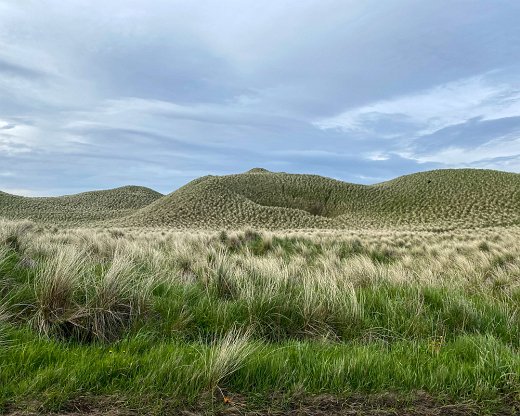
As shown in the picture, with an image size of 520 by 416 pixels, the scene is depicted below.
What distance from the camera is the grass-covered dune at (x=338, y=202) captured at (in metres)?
60.7

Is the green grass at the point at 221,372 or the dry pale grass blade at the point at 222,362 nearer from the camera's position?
the green grass at the point at 221,372

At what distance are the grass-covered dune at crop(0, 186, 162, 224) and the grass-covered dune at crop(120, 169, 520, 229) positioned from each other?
14562mm

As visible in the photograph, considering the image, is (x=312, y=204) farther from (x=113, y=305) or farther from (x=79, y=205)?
(x=113, y=305)

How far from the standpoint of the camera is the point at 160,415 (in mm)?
2969

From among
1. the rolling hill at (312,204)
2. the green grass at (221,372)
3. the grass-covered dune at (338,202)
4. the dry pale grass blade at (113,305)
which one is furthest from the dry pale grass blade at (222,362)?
the rolling hill at (312,204)

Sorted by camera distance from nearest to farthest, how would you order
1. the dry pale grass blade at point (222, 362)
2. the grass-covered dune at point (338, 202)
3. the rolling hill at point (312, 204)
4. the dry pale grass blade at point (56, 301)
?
the dry pale grass blade at point (222, 362) → the dry pale grass blade at point (56, 301) → the grass-covered dune at point (338, 202) → the rolling hill at point (312, 204)

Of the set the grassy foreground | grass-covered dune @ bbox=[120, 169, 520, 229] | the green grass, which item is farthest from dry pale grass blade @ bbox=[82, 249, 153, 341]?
grass-covered dune @ bbox=[120, 169, 520, 229]

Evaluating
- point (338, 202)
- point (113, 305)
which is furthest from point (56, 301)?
point (338, 202)

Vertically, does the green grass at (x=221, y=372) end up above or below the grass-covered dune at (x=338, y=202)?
below

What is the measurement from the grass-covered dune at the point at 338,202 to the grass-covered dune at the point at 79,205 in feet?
47.8

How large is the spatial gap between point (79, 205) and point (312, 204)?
197ft

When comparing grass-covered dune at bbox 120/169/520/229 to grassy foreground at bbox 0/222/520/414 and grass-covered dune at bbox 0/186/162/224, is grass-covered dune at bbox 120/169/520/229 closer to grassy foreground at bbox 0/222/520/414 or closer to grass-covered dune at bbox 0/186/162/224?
grass-covered dune at bbox 0/186/162/224

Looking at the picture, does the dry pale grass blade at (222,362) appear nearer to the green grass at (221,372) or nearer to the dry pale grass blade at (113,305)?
the green grass at (221,372)

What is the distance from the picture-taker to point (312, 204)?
86.3 m
